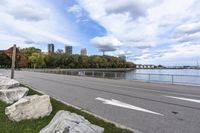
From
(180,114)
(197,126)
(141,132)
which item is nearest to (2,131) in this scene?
(141,132)

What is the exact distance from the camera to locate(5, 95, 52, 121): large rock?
680 cm

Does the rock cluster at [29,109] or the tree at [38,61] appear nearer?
the rock cluster at [29,109]

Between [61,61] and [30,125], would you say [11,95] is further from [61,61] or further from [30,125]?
[61,61]

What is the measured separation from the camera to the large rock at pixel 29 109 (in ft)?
22.3

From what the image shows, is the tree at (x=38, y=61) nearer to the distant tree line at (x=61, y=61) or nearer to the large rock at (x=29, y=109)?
the distant tree line at (x=61, y=61)

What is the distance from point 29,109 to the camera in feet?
23.0

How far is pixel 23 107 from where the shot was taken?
22.7ft

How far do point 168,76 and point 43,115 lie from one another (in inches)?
812

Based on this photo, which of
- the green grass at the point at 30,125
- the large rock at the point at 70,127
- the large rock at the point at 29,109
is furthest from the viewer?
the large rock at the point at 29,109

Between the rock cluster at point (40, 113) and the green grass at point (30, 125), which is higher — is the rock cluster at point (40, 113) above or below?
above

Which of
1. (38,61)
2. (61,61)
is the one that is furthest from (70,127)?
(61,61)

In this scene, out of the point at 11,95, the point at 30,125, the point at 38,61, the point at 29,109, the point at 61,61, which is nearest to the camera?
the point at 30,125

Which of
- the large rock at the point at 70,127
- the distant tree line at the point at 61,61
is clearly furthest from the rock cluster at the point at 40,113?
the distant tree line at the point at 61,61

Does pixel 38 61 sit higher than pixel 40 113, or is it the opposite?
pixel 38 61
